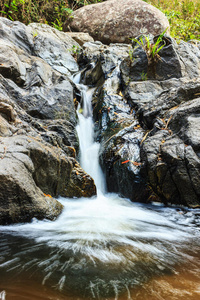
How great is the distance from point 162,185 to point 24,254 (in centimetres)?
277

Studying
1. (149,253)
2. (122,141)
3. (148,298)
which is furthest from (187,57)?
(148,298)

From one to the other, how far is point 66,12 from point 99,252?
13077 millimetres

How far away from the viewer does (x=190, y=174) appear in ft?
11.3

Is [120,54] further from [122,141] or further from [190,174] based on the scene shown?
[190,174]

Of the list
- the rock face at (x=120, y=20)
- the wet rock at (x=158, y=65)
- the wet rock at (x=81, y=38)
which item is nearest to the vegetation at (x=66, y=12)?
the wet rock at (x=81, y=38)

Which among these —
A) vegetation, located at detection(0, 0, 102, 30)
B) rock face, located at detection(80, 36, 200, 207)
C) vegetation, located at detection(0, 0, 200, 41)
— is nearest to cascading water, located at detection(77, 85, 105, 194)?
rock face, located at detection(80, 36, 200, 207)

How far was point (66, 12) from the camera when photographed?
11344 millimetres

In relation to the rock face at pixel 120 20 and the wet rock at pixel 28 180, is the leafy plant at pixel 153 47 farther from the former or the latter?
the wet rock at pixel 28 180

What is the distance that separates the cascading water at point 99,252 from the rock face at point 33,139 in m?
0.30

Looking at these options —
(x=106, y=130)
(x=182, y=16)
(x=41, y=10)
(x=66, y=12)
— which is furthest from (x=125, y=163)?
(x=182, y=16)

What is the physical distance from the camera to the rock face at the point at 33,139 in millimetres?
2307

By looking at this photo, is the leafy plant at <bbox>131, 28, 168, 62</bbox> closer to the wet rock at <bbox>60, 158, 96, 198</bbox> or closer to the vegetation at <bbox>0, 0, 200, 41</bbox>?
the wet rock at <bbox>60, 158, 96, 198</bbox>

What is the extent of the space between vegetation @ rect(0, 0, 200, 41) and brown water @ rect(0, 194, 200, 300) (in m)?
9.39

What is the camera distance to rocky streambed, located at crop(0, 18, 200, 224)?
2.65 metres
